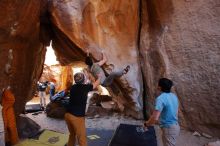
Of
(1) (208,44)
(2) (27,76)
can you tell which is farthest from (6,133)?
(1) (208,44)

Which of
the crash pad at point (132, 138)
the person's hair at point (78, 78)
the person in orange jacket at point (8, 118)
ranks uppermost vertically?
the person's hair at point (78, 78)

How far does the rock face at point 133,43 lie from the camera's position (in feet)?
21.6

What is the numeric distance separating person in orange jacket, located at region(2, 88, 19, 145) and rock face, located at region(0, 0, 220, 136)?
410mm

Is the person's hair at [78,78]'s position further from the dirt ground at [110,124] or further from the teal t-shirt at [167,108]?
the dirt ground at [110,124]

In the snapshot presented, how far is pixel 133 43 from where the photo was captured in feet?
29.0

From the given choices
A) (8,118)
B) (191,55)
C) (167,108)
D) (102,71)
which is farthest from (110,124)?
(167,108)

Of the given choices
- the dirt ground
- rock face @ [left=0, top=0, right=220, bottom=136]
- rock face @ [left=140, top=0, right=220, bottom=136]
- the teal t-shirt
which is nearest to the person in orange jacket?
rock face @ [left=0, top=0, right=220, bottom=136]

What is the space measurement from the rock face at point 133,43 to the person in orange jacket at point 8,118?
0.41 metres

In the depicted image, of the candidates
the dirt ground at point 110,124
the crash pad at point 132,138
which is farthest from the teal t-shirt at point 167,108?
the dirt ground at point 110,124

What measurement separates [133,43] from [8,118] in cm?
444

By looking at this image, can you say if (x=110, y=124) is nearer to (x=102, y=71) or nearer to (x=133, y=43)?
(x=102, y=71)

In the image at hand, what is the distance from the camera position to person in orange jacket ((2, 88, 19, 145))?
5.85 m

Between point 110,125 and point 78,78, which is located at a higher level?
point 78,78

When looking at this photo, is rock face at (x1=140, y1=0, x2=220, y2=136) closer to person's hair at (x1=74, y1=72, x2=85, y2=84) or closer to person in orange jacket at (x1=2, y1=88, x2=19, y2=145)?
person's hair at (x1=74, y1=72, x2=85, y2=84)
